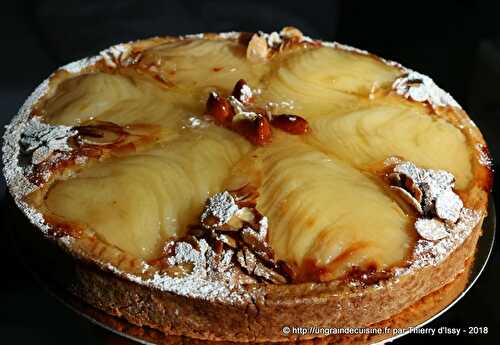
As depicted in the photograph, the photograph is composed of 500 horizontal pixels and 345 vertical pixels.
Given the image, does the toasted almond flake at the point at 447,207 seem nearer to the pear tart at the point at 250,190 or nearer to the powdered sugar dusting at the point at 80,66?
the pear tart at the point at 250,190

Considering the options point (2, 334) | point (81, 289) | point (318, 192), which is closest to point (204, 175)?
point (318, 192)

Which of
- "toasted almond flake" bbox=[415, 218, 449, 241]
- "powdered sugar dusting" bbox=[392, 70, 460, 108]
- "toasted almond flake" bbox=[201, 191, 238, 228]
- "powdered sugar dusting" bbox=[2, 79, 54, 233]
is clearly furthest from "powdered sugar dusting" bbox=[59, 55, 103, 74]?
"toasted almond flake" bbox=[415, 218, 449, 241]

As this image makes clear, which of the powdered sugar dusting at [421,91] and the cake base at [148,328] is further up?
the powdered sugar dusting at [421,91]

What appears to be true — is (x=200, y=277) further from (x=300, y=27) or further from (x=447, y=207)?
(x=300, y=27)

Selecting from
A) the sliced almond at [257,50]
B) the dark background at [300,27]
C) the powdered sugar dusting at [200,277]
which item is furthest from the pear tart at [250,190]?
the dark background at [300,27]

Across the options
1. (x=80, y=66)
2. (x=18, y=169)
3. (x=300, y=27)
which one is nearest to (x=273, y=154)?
(x=18, y=169)

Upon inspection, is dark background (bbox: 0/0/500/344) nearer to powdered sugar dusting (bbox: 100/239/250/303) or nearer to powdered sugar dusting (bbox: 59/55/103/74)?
powdered sugar dusting (bbox: 59/55/103/74)
